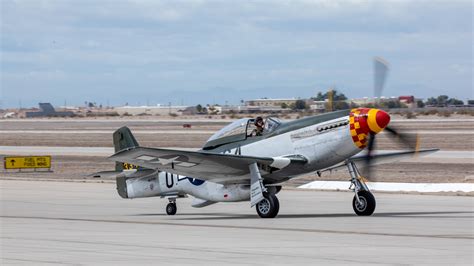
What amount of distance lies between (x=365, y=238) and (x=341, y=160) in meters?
5.62

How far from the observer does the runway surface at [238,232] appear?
1548 cm

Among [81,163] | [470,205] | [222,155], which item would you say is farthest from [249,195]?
[81,163]

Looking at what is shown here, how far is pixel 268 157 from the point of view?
Result: 77.8 feet

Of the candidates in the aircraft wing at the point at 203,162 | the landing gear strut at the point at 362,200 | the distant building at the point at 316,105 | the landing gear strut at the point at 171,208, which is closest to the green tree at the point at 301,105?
the distant building at the point at 316,105

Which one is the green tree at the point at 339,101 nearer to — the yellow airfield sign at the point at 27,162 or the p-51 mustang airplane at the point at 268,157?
the p-51 mustang airplane at the point at 268,157

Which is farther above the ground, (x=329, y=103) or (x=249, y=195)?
(x=329, y=103)

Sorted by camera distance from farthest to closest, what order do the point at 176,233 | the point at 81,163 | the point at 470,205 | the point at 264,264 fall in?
the point at 81,163 → the point at 470,205 → the point at 176,233 → the point at 264,264

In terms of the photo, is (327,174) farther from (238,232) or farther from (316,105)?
(238,232)

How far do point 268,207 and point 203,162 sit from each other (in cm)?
192

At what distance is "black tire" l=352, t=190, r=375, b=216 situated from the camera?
77.2 feet

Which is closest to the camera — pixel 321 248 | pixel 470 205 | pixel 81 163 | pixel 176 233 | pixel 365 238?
pixel 321 248

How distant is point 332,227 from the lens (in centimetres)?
2075

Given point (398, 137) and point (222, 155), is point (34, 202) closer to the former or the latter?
point (222, 155)

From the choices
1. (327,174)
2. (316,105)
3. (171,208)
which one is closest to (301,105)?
(316,105)
